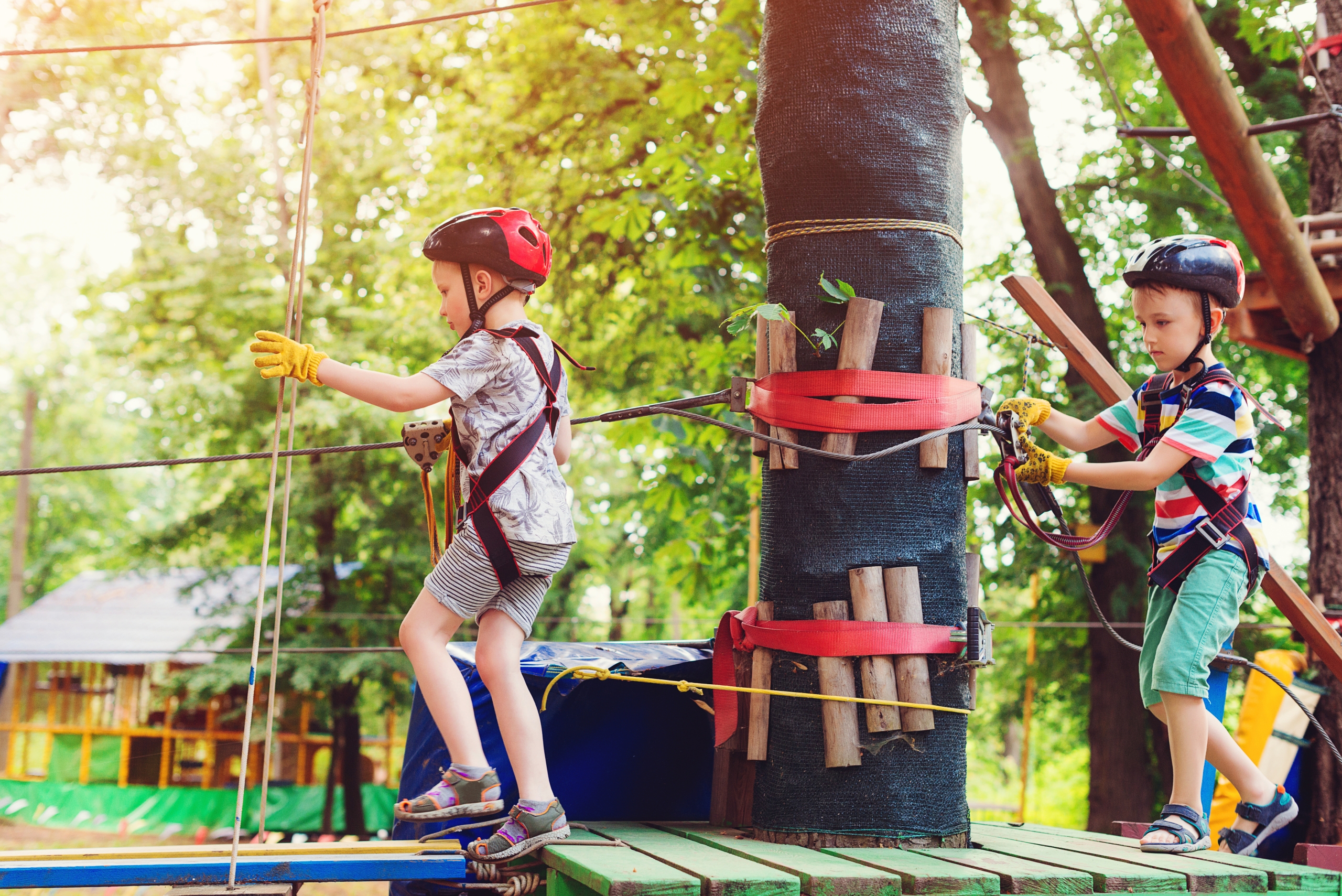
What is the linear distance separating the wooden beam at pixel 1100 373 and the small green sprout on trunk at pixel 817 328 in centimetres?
76

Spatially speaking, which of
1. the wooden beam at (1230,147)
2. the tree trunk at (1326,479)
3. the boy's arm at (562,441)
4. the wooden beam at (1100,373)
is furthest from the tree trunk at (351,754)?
the wooden beam at (1100,373)

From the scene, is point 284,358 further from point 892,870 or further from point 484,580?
point 892,870

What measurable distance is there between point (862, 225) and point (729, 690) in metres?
1.37

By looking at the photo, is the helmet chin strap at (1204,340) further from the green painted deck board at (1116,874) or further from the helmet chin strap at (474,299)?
the helmet chin strap at (474,299)

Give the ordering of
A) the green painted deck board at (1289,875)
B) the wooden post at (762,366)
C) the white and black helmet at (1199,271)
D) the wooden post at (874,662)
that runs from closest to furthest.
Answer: the green painted deck board at (1289,875) < the wooden post at (874,662) < the white and black helmet at (1199,271) < the wooden post at (762,366)

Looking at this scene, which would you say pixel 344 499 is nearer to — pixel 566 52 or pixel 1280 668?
pixel 566 52

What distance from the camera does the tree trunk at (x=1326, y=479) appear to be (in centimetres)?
585

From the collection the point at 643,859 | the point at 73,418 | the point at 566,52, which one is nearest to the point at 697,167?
the point at 566,52

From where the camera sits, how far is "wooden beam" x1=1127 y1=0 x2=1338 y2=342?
4.10 m

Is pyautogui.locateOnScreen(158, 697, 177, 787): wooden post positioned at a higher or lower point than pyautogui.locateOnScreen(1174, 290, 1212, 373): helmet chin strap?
lower

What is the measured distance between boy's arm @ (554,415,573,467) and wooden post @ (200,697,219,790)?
63.6 ft

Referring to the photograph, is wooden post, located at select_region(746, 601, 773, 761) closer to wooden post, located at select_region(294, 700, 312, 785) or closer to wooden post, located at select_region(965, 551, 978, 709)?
wooden post, located at select_region(965, 551, 978, 709)

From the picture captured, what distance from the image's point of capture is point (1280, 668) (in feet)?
18.6

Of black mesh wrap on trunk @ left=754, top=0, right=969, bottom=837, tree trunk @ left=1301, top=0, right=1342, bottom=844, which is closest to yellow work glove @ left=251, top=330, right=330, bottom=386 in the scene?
black mesh wrap on trunk @ left=754, top=0, right=969, bottom=837
